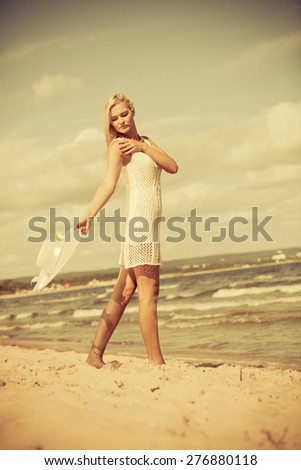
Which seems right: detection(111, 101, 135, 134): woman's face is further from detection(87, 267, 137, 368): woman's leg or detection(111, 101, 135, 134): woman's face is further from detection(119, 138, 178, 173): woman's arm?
detection(87, 267, 137, 368): woman's leg

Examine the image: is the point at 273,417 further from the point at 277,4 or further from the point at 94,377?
the point at 277,4

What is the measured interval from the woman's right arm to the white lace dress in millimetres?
150

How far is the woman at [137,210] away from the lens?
12.2ft

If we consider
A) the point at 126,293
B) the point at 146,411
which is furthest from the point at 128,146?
the point at 146,411

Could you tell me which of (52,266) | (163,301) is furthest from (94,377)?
(163,301)

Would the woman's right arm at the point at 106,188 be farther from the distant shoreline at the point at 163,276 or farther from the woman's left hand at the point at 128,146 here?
the distant shoreline at the point at 163,276

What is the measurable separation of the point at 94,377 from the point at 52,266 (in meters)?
0.84

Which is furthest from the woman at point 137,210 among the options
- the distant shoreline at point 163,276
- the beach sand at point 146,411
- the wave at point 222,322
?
the distant shoreline at point 163,276

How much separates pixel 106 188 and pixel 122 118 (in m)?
0.54

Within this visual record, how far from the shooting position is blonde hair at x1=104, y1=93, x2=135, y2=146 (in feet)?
12.2

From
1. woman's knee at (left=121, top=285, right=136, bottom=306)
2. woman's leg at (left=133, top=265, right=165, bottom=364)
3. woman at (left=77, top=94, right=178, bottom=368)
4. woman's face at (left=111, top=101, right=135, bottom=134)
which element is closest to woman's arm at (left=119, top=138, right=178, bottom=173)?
woman at (left=77, top=94, right=178, bottom=368)

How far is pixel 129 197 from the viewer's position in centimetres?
387

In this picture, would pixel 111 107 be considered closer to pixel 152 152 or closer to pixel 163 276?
pixel 152 152

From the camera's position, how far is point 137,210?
3771 millimetres
